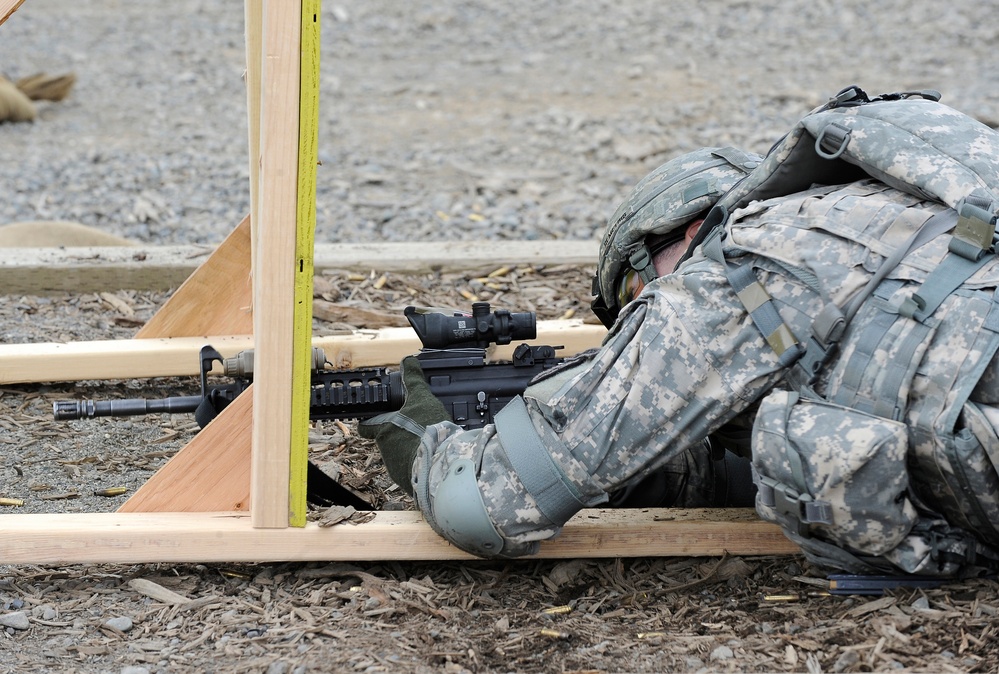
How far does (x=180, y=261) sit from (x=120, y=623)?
2.57m

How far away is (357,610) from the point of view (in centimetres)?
276

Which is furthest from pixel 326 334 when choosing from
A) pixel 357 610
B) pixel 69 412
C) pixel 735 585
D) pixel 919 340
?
pixel 919 340

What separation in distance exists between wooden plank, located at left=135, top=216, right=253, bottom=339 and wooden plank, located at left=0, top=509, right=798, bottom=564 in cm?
123

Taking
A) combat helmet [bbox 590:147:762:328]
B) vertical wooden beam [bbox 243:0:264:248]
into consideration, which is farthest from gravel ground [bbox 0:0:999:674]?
vertical wooden beam [bbox 243:0:264:248]

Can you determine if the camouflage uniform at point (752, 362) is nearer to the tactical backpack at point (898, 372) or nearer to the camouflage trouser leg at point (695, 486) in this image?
the tactical backpack at point (898, 372)

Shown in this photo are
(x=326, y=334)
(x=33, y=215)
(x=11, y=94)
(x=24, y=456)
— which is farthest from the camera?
(x=11, y=94)

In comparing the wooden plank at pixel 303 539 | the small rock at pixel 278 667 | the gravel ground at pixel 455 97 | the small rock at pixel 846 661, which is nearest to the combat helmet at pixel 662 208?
the wooden plank at pixel 303 539

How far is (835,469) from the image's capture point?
2.37m

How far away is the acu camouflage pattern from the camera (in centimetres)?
236

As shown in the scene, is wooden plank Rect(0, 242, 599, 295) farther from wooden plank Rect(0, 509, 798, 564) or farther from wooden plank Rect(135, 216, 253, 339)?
wooden plank Rect(0, 509, 798, 564)

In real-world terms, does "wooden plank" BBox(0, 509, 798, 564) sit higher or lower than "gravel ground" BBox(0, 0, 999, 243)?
lower

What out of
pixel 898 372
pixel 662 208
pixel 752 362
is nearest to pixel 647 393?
pixel 752 362

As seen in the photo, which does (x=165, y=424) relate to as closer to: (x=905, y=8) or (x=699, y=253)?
(x=699, y=253)

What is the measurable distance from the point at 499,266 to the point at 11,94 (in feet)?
18.1
